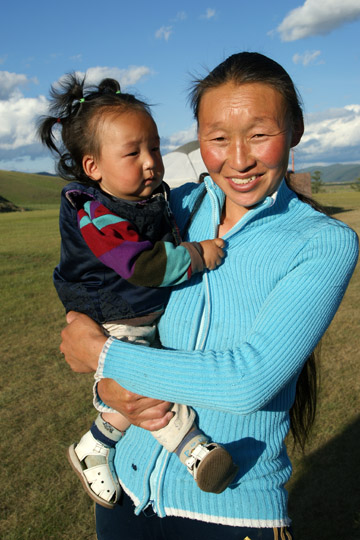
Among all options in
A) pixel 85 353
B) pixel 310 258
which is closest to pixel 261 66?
pixel 310 258

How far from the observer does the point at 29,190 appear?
78.1 metres

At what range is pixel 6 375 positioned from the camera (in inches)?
240

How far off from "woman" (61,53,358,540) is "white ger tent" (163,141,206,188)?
15999mm

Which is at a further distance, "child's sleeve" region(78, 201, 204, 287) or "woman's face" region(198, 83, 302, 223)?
"child's sleeve" region(78, 201, 204, 287)

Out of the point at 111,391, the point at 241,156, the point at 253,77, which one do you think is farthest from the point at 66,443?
the point at 253,77

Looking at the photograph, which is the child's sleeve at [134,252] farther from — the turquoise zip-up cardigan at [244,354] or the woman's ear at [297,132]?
the woman's ear at [297,132]

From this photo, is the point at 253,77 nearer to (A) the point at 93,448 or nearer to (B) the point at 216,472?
(B) the point at 216,472

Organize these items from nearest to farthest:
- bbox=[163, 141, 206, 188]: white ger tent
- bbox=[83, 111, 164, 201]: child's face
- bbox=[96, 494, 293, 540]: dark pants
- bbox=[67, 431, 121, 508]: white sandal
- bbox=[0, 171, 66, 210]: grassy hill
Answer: bbox=[96, 494, 293, 540]: dark pants < bbox=[67, 431, 121, 508]: white sandal < bbox=[83, 111, 164, 201]: child's face < bbox=[163, 141, 206, 188]: white ger tent < bbox=[0, 171, 66, 210]: grassy hill

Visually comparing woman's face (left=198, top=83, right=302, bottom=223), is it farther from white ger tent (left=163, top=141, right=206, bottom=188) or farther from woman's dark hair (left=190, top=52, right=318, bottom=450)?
white ger tent (left=163, top=141, right=206, bottom=188)

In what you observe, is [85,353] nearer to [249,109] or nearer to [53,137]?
[249,109]

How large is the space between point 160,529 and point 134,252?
963 millimetres

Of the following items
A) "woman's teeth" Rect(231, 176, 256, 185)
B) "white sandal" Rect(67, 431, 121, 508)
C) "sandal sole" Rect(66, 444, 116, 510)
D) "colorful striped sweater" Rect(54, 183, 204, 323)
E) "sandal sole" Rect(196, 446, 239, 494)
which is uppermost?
"woman's teeth" Rect(231, 176, 256, 185)

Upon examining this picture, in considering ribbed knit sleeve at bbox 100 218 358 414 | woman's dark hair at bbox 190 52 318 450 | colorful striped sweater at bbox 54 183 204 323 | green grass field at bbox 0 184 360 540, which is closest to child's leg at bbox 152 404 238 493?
ribbed knit sleeve at bbox 100 218 358 414

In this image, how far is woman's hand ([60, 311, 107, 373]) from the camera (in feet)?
5.17
